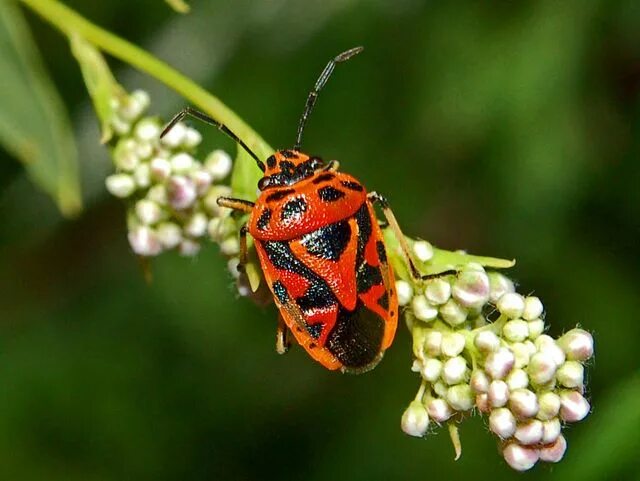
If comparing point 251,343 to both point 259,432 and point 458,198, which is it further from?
point 458,198

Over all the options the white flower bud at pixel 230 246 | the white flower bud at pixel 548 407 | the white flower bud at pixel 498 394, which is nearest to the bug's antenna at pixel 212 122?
the white flower bud at pixel 230 246

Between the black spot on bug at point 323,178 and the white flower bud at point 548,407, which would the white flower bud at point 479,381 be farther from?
the black spot on bug at point 323,178

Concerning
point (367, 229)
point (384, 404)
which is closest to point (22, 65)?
point (367, 229)

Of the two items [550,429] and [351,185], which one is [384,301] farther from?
[550,429]

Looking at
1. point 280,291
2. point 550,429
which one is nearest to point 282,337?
point 280,291

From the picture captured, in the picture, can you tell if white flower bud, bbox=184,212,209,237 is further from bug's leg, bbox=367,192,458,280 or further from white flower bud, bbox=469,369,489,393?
white flower bud, bbox=469,369,489,393

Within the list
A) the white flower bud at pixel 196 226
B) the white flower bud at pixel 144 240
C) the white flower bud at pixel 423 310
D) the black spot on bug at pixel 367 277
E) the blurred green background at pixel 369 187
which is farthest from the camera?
the blurred green background at pixel 369 187
